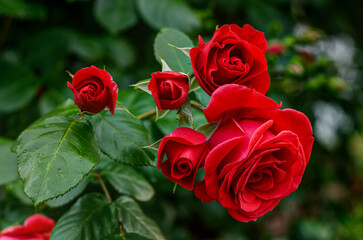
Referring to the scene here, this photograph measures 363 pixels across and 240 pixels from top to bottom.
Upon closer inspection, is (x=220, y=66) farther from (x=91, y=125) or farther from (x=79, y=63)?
(x=79, y=63)

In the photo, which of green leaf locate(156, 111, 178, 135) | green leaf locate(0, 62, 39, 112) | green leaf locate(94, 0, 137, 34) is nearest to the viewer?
green leaf locate(156, 111, 178, 135)

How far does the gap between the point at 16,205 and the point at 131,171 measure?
0.38 m

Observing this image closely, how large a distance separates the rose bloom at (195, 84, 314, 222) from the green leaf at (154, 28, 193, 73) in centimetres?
21

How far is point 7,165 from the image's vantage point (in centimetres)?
89

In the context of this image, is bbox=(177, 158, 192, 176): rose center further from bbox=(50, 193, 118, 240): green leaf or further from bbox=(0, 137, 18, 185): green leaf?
bbox=(0, 137, 18, 185): green leaf

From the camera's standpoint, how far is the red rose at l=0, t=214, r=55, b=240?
734 millimetres

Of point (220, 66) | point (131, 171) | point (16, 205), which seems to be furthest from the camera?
point (16, 205)

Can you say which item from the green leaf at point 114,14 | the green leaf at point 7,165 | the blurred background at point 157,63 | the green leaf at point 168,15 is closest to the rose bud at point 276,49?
the blurred background at point 157,63

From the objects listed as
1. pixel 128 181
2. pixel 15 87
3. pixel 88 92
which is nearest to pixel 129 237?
pixel 128 181

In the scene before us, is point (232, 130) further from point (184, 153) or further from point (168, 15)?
point (168, 15)

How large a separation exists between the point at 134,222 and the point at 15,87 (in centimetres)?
78

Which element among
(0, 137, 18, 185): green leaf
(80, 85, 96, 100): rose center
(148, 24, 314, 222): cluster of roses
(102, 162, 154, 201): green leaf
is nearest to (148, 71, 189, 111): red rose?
(148, 24, 314, 222): cluster of roses

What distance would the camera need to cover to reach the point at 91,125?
26.9 inches

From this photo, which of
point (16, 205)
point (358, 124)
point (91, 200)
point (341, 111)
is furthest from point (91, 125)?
point (358, 124)
